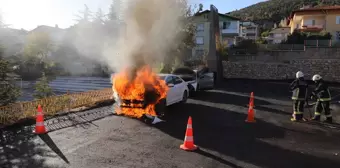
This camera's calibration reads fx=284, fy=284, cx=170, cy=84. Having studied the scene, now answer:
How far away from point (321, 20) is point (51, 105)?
45.4m

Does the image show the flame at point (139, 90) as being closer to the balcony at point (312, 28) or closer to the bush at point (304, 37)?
the bush at point (304, 37)

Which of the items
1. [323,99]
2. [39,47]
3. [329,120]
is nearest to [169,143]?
[323,99]

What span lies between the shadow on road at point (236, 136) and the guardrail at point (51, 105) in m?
3.98

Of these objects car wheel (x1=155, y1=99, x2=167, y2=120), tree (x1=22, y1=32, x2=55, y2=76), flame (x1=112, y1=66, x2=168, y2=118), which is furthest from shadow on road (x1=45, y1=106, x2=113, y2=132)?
tree (x1=22, y1=32, x2=55, y2=76)

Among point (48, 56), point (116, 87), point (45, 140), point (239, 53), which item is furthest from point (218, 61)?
point (48, 56)

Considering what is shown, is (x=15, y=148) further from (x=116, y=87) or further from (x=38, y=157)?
(x=116, y=87)

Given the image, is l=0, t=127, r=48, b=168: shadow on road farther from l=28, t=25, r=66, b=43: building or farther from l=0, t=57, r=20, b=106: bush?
l=28, t=25, r=66, b=43: building

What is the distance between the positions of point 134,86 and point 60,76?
96.1ft

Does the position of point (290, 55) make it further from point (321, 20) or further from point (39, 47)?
point (39, 47)

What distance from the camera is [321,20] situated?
44562 mm

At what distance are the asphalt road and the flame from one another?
414 mm

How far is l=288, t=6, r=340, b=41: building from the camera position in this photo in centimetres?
Result: 4222

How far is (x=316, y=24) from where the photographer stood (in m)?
44.9

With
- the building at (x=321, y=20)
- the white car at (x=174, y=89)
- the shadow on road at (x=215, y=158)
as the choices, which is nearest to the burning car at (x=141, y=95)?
the white car at (x=174, y=89)
